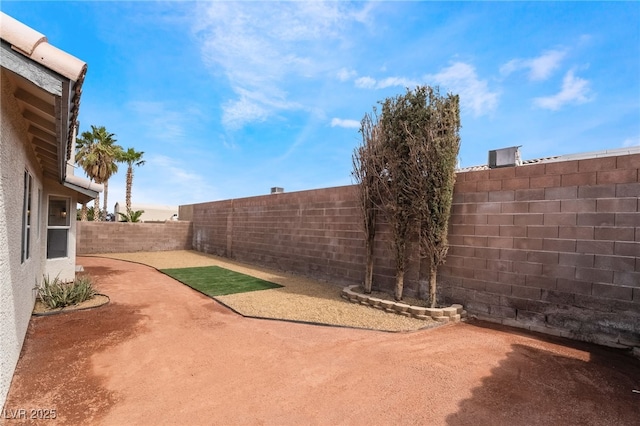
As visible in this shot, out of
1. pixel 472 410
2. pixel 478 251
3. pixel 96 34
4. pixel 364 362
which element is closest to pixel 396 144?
pixel 478 251

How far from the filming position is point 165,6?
22.1ft

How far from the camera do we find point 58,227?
7605mm

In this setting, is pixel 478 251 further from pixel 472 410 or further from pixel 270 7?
pixel 270 7

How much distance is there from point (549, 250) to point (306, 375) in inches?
181

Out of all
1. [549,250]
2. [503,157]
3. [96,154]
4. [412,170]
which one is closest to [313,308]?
[412,170]

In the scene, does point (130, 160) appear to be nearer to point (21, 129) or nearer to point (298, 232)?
point (298, 232)

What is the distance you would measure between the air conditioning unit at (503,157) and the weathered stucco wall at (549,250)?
101 cm

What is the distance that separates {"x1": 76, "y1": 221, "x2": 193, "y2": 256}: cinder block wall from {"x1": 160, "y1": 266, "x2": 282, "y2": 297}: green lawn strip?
7.02m

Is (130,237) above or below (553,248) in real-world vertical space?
below

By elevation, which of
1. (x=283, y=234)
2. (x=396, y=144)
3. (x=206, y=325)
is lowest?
(x=206, y=325)

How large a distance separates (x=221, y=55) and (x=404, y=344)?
329 inches

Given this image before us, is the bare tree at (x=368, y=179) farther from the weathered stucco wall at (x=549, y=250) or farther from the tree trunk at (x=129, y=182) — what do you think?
the tree trunk at (x=129, y=182)

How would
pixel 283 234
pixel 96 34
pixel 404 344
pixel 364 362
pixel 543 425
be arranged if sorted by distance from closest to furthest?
pixel 543 425, pixel 364 362, pixel 404 344, pixel 96 34, pixel 283 234

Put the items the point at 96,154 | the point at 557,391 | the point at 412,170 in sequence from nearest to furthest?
the point at 557,391, the point at 412,170, the point at 96,154
